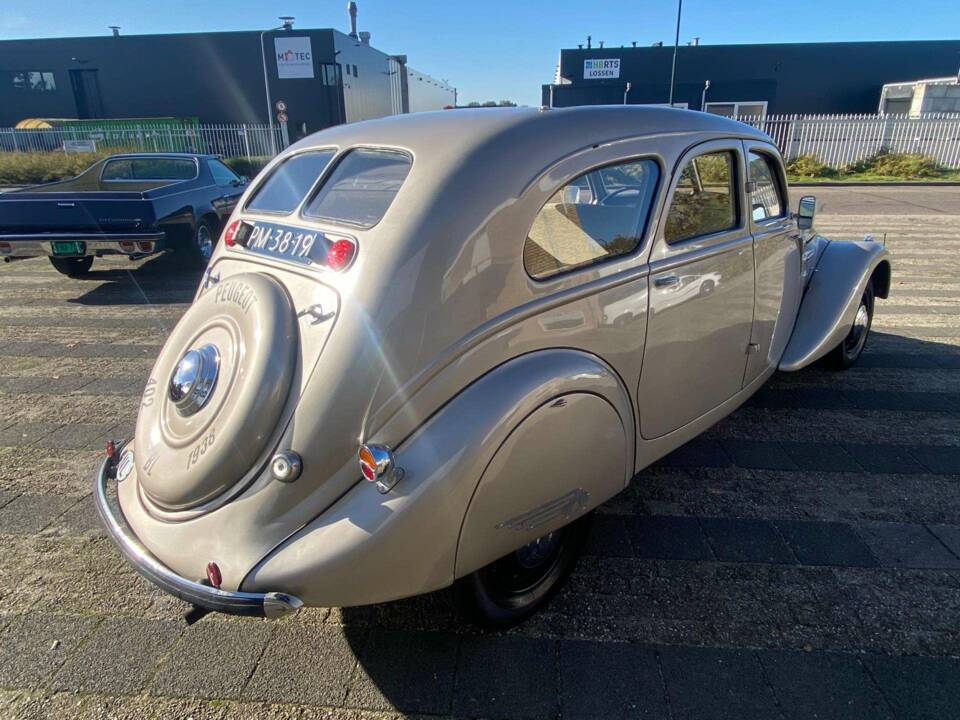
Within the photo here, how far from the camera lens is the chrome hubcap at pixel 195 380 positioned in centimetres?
211

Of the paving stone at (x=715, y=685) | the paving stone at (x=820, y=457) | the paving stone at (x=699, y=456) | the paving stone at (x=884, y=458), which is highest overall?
the paving stone at (x=715, y=685)

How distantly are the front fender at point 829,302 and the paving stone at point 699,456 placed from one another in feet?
2.11

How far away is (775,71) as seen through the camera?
33.8m

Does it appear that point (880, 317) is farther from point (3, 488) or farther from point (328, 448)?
point (3, 488)

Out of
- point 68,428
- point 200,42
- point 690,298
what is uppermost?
point 200,42

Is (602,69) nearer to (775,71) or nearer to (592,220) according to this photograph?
(775,71)

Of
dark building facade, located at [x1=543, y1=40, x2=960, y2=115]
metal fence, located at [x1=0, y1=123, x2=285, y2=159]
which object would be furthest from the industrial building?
dark building facade, located at [x1=543, y1=40, x2=960, y2=115]

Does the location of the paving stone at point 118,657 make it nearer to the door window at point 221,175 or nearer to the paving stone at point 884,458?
the paving stone at point 884,458

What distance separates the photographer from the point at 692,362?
281 cm

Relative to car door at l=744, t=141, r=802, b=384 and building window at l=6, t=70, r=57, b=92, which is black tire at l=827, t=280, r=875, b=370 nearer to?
car door at l=744, t=141, r=802, b=384

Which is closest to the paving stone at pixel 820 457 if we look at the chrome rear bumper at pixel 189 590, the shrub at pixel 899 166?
the chrome rear bumper at pixel 189 590

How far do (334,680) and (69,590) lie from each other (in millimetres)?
1304

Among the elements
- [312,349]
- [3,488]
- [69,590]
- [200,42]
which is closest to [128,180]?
[3,488]

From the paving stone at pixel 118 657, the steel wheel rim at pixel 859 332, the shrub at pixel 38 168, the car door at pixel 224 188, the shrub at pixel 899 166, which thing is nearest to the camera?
the paving stone at pixel 118 657
